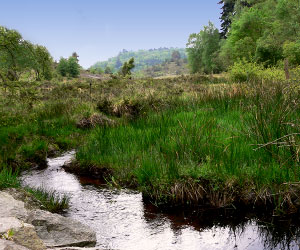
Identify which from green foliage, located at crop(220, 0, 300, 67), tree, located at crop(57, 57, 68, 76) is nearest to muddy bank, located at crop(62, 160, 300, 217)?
green foliage, located at crop(220, 0, 300, 67)

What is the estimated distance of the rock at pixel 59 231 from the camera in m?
3.90

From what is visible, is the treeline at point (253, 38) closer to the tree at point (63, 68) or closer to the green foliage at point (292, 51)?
the green foliage at point (292, 51)

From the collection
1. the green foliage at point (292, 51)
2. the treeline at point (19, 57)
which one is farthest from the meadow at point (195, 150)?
the green foliage at point (292, 51)

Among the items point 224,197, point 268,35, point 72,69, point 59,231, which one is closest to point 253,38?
point 268,35

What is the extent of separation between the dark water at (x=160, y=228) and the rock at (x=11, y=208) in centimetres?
110

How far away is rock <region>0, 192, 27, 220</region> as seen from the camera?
13.1 feet

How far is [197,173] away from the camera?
5.51 meters

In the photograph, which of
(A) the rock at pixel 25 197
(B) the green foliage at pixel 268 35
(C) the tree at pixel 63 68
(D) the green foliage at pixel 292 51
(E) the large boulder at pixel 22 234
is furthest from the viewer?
(C) the tree at pixel 63 68

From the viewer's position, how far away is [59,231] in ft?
13.4

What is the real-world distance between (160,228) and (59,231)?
153cm

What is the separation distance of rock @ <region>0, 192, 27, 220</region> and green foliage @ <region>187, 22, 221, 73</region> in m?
57.4

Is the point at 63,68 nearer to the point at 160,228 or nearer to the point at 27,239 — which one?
the point at 160,228

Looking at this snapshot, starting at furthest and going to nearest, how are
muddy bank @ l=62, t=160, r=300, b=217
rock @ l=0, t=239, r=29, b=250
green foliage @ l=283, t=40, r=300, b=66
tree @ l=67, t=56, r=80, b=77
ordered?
1. tree @ l=67, t=56, r=80, b=77
2. green foliage @ l=283, t=40, r=300, b=66
3. muddy bank @ l=62, t=160, r=300, b=217
4. rock @ l=0, t=239, r=29, b=250

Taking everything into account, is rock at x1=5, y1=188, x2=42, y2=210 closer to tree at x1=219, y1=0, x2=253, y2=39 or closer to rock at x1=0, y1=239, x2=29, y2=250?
rock at x1=0, y1=239, x2=29, y2=250
